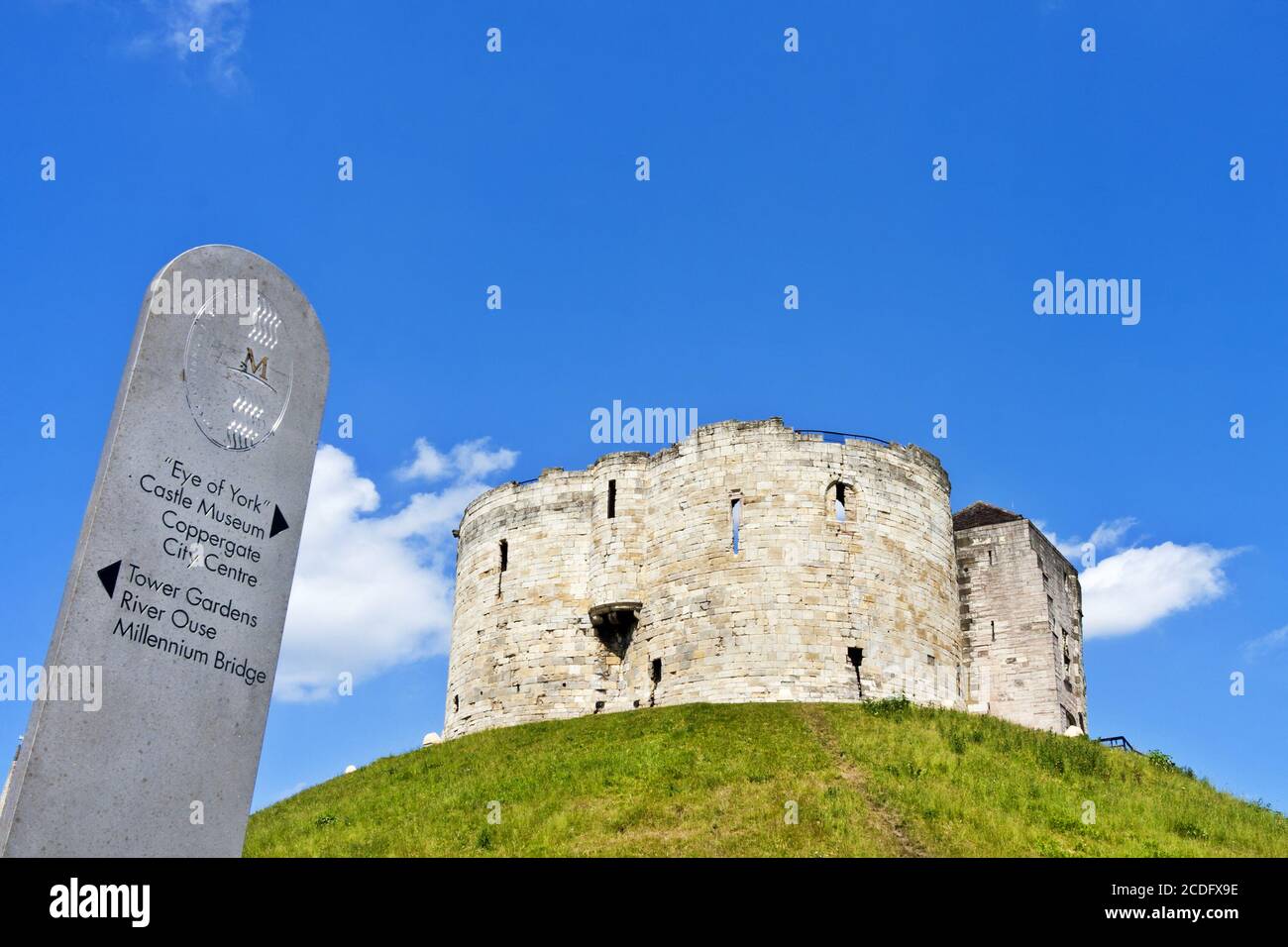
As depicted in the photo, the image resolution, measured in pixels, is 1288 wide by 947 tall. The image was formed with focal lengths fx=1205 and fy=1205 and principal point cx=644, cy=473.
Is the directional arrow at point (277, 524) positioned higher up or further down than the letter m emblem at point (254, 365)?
further down

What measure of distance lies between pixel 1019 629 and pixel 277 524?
28003mm

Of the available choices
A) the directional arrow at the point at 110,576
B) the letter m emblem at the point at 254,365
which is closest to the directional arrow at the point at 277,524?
the letter m emblem at the point at 254,365

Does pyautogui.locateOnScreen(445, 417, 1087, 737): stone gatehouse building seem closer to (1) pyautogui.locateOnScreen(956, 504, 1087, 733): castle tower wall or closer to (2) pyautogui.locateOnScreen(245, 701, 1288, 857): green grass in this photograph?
(1) pyautogui.locateOnScreen(956, 504, 1087, 733): castle tower wall

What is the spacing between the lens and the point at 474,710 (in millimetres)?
34156

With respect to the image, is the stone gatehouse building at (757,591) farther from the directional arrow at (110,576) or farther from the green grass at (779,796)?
the directional arrow at (110,576)

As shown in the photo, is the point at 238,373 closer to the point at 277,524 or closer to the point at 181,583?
the point at 277,524

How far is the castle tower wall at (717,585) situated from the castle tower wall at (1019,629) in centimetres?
120

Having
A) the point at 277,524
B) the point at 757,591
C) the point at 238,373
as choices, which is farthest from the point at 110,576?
the point at 757,591

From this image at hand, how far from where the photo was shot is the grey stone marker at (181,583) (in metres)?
7.12

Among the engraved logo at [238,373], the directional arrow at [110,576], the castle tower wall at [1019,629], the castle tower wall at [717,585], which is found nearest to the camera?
the directional arrow at [110,576]

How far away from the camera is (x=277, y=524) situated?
8.68 metres

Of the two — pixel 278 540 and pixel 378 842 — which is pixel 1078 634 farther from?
pixel 278 540

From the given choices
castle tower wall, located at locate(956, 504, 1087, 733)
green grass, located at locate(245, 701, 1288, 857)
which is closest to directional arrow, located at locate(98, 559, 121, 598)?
green grass, located at locate(245, 701, 1288, 857)
